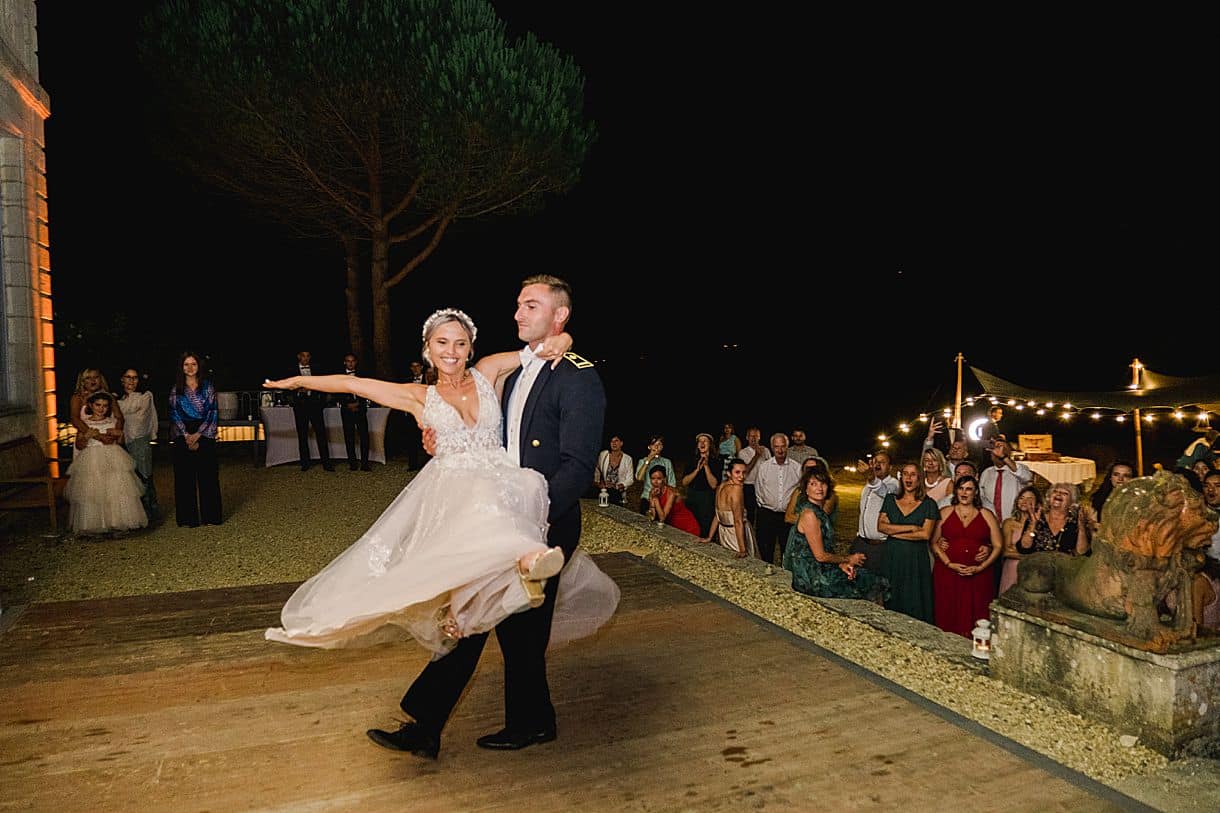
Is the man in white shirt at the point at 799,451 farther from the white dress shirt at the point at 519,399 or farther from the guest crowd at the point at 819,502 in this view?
the white dress shirt at the point at 519,399

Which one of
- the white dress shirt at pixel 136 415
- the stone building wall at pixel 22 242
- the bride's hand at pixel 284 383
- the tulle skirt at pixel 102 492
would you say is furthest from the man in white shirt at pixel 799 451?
the stone building wall at pixel 22 242

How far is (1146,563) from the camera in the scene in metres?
3.50

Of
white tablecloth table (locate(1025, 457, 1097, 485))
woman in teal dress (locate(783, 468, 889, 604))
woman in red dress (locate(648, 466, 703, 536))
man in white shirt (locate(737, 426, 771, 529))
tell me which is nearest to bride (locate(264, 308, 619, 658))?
woman in teal dress (locate(783, 468, 889, 604))

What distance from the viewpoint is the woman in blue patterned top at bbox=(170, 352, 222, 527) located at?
308 inches

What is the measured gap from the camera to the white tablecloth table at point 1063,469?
1284cm

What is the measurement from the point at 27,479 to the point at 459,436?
6.84m

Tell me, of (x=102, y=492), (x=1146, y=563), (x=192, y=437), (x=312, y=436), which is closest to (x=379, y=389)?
(x=1146, y=563)

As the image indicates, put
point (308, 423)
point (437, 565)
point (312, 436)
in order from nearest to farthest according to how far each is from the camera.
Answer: point (437, 565) < point (308, 423) < point (312, 436)

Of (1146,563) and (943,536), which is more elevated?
(1146,563)

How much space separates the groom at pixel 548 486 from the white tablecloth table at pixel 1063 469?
12.0 m

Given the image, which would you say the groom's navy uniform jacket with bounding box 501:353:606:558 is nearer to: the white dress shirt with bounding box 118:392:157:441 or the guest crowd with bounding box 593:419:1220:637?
the guest crowd with bounding box 593:419:1220:637

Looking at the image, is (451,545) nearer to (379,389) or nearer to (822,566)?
(379,389)

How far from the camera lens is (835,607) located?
520 centimetres

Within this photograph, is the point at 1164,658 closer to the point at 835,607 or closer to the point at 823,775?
the point at 823,775
